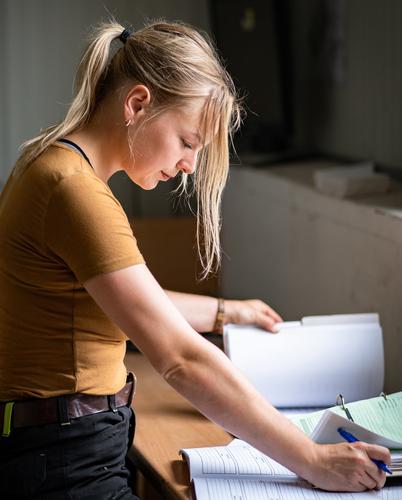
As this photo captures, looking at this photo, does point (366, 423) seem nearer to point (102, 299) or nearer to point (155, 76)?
point (102, 299)

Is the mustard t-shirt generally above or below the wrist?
above

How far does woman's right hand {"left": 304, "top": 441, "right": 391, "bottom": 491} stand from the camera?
1207mm

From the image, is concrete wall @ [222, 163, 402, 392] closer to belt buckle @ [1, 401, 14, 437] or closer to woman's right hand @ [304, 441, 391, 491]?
woman's right hand @ [304, 441, 391, 491]

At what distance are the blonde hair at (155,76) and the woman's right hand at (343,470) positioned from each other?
51 cm

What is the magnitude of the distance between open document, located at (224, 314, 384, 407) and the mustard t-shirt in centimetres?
36

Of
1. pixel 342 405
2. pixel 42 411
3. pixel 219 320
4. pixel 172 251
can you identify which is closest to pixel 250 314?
pixel 219 320

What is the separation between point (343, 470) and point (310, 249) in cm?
112

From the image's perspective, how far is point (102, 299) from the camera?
3.72ft

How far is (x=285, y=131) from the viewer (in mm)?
2828

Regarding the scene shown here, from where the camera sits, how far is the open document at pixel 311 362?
Answer: 61.1 inches

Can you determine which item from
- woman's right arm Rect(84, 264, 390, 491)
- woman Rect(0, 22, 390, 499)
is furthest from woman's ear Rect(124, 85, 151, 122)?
woman's right arm Rect(84, 264, 390, 491)

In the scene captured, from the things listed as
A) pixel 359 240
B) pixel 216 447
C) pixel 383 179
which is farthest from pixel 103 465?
pixel 383 179

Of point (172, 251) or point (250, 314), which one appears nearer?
point (250, 314)

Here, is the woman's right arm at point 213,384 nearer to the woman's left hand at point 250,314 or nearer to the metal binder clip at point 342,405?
the metal binder clip at point 342,405
